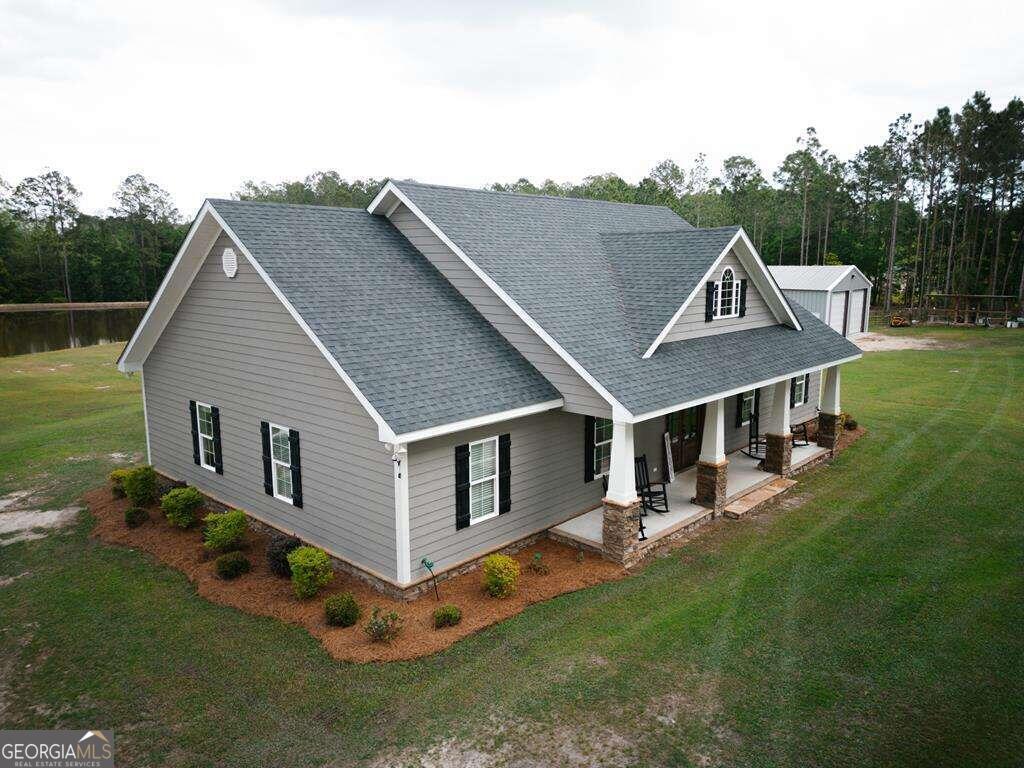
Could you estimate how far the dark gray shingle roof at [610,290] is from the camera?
40.9ft

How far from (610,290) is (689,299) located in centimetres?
188

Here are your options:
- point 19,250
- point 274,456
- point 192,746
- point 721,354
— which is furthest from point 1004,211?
point 19,250

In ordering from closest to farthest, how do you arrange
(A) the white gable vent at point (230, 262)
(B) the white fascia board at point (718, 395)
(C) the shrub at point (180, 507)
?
(B) the white fascia board at point (718, 395), (A) the white gable vent at point (230, 262), (C) the shrub at point (180, 507)

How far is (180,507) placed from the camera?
13570 mm

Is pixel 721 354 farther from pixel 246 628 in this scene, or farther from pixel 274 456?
pixel 246 628

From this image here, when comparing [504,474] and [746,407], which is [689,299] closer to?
[504,474]

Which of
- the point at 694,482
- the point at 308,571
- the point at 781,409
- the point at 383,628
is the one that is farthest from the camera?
the point at 781,409

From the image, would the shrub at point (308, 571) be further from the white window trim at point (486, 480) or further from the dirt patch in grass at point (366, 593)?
the white window trim at point (486, 480)

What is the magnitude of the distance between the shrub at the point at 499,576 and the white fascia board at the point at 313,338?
2.74 m

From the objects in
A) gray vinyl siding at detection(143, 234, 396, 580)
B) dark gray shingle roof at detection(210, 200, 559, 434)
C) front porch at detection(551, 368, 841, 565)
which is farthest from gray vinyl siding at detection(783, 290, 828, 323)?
gray vinyl siding at detection(143, 234, 396, 580)

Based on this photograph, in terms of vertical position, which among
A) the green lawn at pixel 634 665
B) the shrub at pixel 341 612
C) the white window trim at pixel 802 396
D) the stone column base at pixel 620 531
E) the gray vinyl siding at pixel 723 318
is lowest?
the green lawn at pixel 634 665

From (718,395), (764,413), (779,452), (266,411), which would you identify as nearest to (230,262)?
(266,411)

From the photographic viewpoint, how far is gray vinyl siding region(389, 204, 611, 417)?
11883 millimetres

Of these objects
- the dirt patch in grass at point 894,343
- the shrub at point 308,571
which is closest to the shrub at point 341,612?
the shrub at point 308,571
